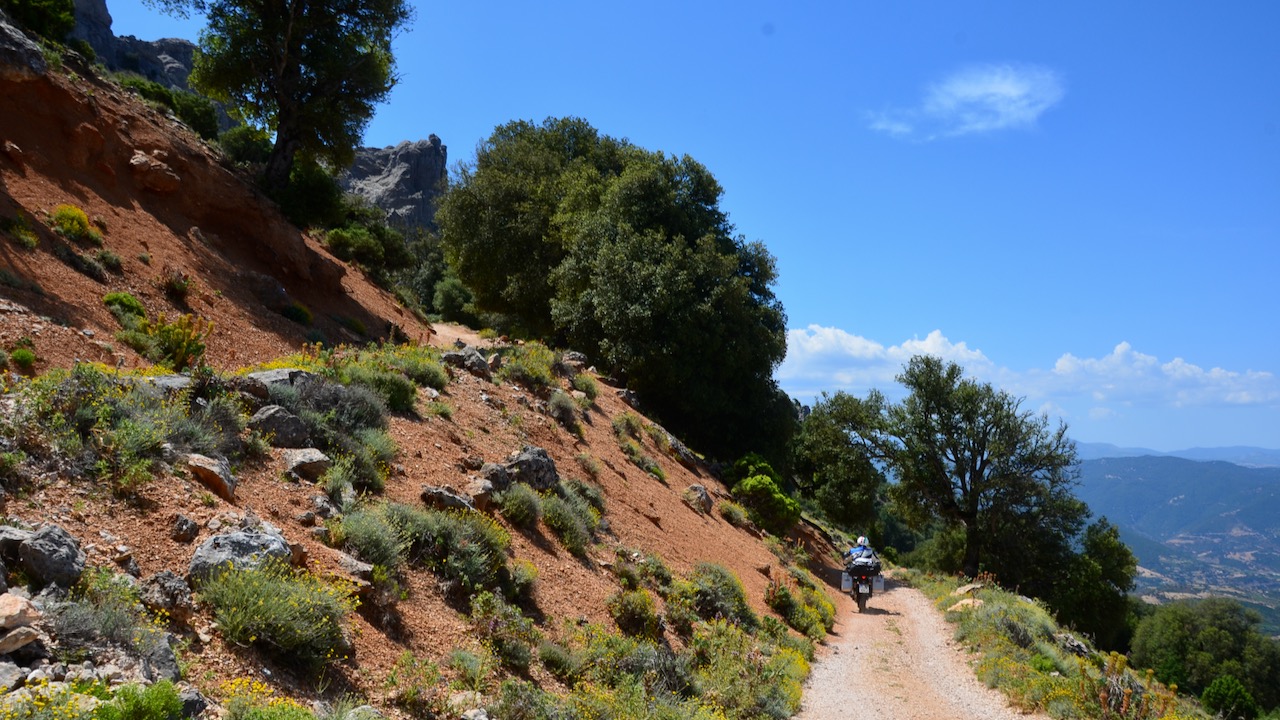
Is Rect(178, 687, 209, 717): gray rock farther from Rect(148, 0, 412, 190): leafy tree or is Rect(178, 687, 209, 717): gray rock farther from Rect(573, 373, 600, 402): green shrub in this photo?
Rect(148, 0, 412, 190): leafy tree

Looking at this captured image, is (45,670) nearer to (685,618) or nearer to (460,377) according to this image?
(685,618)

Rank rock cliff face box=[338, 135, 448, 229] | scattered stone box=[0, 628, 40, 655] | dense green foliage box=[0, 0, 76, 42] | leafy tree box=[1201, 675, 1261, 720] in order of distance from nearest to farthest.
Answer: scattered stone box=[0, 628, 40, 655], dense green foliage box=[0, 0, 76, 42], leafy tree box=[1201, 675, 1261, 720], rock cliff face box=[338, 135, 448, 229]

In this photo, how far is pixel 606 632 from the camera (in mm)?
9555

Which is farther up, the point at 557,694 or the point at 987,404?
the point at 987,404

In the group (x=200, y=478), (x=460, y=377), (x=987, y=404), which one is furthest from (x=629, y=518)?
(x=987, y=404)

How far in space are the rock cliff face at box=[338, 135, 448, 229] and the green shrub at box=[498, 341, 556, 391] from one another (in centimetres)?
8336

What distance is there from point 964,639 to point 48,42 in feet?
89.9

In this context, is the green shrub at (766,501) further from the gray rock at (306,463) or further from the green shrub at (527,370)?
the gray rock at (306,463)

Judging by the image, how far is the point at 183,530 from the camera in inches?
259

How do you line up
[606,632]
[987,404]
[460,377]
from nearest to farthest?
[606,632] < [460,377] < [987,404]

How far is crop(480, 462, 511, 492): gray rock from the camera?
11305 millimetres

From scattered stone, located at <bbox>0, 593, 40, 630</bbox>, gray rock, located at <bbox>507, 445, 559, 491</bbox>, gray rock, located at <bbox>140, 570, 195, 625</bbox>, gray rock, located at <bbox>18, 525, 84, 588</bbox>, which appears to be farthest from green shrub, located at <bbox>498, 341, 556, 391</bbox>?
scattered stone, located at <bbox>0, 593, 40, 630</bbox>

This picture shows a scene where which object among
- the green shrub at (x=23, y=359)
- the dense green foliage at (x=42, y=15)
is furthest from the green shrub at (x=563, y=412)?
the dense green foliage at (x=42, y=15)

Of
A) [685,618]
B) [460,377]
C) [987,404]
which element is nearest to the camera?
[685,618]
